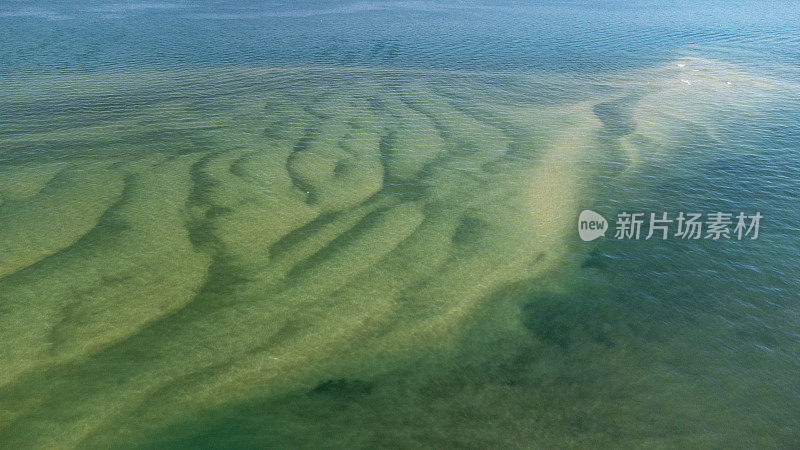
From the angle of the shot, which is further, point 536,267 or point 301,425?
point 536,267

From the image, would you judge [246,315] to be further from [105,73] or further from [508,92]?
[105,73]

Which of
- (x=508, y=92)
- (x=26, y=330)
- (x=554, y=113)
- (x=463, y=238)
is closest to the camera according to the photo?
(x=26, y=330)

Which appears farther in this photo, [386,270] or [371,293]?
[386,270]

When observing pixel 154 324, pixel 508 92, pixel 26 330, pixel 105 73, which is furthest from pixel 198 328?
pixel 105 73
